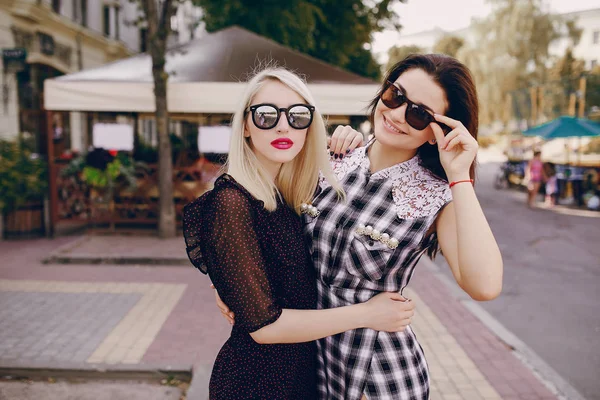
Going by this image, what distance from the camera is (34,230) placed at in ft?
28.2

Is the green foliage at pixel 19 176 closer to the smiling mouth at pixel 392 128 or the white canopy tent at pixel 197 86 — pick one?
the white canopy tent at pixel 197 86

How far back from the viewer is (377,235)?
1570 millimetres

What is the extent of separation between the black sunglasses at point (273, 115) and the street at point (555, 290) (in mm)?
2964

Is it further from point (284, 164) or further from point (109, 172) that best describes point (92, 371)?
point (109, 172)

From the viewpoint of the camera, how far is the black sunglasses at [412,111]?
1.58 meters

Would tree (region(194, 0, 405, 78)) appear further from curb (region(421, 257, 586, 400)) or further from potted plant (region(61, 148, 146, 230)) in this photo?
curb (region(421, 257, 586, 400))

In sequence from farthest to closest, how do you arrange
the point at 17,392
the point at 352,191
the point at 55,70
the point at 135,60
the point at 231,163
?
the point at 55,70 < the point at 135,60 < the point at 17,392 < the point at 352,191 < the point at 231,163

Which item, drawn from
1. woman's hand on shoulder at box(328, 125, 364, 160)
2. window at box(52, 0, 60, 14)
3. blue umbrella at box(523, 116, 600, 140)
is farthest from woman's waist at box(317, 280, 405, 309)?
window at box(52, 0, 60, 14)

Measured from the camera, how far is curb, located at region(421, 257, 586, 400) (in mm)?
3785

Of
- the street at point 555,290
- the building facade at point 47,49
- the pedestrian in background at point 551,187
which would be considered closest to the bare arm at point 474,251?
the street at point 555,290

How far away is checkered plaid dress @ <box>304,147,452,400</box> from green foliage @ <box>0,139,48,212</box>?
26.0ft

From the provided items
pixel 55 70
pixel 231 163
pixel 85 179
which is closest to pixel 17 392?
pixel 231 163

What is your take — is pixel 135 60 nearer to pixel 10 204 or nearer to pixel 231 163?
pixel 10 204

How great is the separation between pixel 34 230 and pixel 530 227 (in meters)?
10.4
